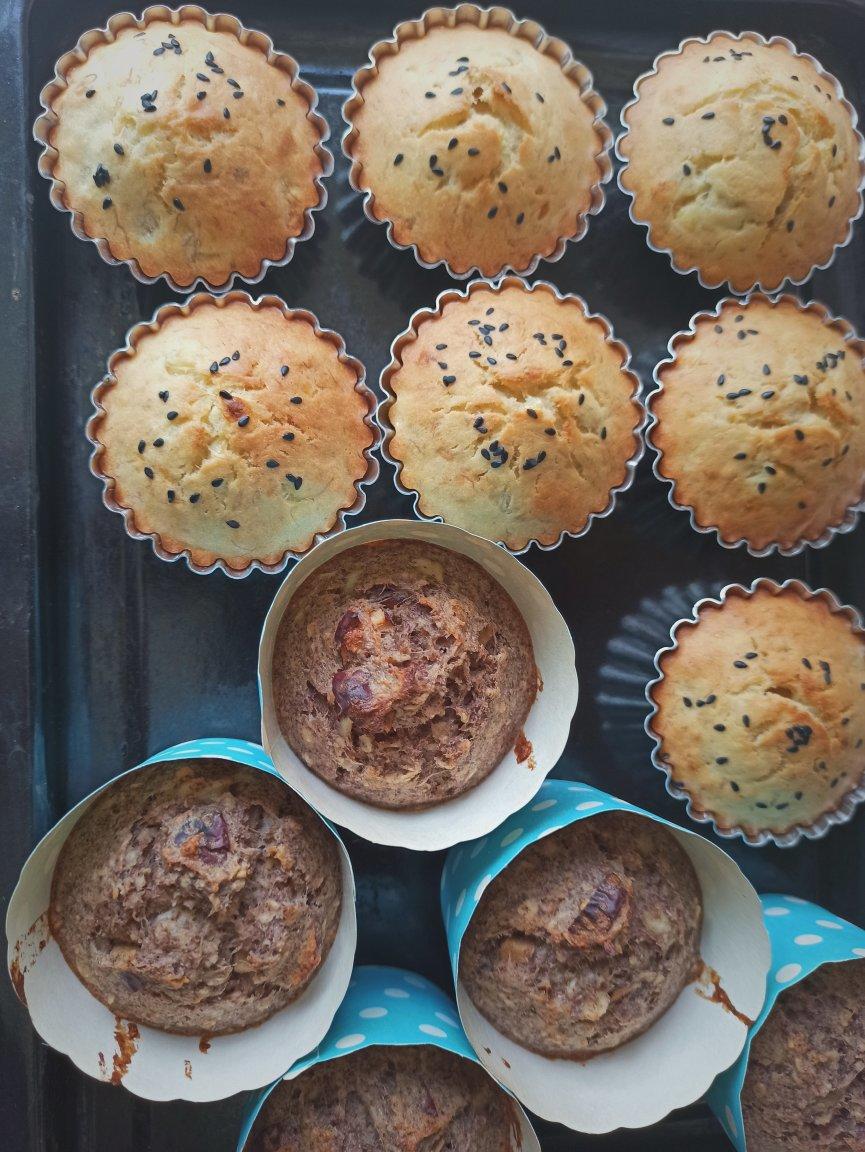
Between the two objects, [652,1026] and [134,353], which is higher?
[134,353]

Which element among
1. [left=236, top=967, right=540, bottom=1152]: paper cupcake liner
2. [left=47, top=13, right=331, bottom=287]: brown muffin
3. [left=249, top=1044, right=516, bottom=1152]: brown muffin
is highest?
[left=47, top=13, right=331, bottom=287]: brown muffin

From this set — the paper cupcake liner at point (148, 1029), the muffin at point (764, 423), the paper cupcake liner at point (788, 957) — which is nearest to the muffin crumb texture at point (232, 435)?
the paper cupcake liner at point (148, 1029)

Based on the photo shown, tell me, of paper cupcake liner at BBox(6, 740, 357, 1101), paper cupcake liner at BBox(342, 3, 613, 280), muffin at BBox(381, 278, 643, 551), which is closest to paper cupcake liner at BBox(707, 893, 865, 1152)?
paper cupcake liner at BBox(6, 740, 357, 1101)

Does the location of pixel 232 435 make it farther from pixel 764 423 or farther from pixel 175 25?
pixel 764 423

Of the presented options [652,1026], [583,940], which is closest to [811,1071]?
[652,1026]

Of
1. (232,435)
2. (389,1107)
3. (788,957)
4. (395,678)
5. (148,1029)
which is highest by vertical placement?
(232,435)

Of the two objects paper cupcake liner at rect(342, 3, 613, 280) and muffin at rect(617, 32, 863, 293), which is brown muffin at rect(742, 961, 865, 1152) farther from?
paper cupcake liner at rect(342, 3, 613, 280)

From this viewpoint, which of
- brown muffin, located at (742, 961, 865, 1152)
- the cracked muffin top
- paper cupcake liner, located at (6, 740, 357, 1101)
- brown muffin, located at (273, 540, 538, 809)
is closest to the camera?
paper cupcake liner, located at (6, 740, 357, 1101)
